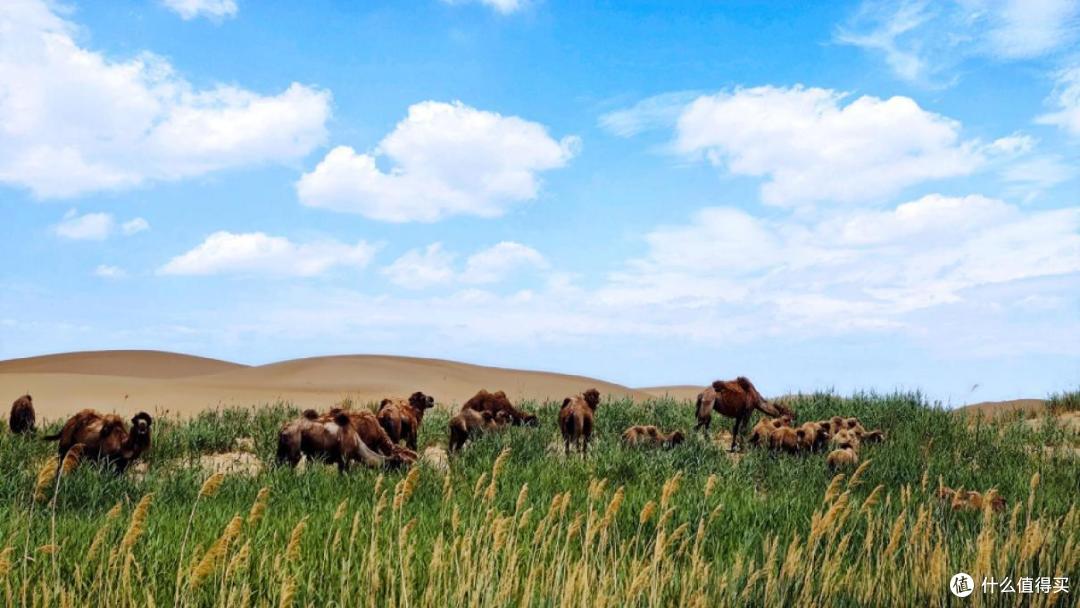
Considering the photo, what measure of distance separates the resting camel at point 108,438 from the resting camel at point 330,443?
1702mm

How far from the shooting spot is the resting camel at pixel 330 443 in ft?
31.9

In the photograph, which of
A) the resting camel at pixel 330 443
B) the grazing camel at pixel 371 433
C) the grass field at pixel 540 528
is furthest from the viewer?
the grazing camel at pixel 371 433

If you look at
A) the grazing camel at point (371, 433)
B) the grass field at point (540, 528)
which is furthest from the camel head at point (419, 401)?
the grazing camel at point (371, 433)

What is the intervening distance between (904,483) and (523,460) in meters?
4.87

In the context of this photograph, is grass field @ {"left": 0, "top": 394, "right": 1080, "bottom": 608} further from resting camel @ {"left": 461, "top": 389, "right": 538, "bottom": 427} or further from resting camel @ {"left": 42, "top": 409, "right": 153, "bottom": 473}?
resting camel @ {"left": 461, "top": 389, "right": 538, "bottom": 427}

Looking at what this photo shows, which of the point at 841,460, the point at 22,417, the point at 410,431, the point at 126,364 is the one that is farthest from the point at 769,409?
the point at 126,364

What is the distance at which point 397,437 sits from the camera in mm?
12070

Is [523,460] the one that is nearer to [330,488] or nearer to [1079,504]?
[330,488]

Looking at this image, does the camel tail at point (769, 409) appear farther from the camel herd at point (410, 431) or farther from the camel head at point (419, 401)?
the camel head at point (419, 401)

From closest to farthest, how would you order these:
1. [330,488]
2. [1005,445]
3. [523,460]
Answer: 1. [330,488]
2. [523,460]
3. [1005,445]

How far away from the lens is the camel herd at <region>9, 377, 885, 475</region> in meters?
9.88

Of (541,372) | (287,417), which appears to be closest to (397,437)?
(287,417)

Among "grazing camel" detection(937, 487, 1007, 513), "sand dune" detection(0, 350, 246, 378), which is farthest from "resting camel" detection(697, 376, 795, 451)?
"sand dune" detection(0, 350, 246, 378)

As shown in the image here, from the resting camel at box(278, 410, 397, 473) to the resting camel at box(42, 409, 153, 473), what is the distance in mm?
1702
